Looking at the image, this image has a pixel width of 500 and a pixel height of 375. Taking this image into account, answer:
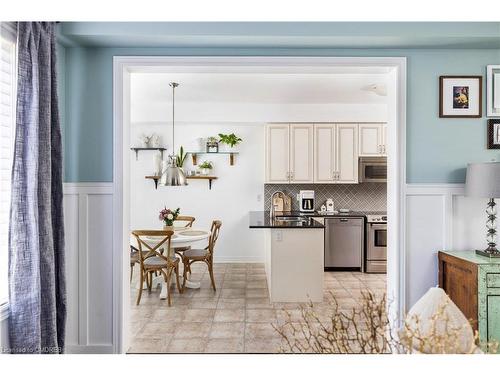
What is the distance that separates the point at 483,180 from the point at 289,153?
341cm

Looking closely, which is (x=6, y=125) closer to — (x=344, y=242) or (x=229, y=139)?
(x=229, y=139)

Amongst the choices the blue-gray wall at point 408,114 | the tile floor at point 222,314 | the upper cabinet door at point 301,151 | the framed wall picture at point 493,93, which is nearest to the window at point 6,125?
the blue-gray wall at point 408,114

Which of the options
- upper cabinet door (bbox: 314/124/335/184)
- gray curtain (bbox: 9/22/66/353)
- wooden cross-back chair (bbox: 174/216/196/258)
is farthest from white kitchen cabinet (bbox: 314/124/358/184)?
gray curtain (bbox: 9/22/66/353)

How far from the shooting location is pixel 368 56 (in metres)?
2.69

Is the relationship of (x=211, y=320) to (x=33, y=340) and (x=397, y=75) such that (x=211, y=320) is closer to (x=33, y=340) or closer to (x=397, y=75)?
(x=33, y=340)

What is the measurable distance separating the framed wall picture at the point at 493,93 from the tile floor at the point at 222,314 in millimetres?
1727

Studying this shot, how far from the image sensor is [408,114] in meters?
2.71

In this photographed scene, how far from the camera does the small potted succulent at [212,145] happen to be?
5.86 metres

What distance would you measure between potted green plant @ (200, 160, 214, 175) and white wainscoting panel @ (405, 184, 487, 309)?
3.73 meters

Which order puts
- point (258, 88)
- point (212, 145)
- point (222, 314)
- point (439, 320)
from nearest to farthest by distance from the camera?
point (439, 320) → point (222, 314) → point (258, 88) → point (212, 145)

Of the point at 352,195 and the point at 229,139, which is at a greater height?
the point at 229,139

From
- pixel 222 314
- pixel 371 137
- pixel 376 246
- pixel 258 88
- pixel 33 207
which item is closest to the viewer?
pixel 33 207

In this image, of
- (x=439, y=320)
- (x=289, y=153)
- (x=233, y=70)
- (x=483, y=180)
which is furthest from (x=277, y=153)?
(x=439, y=320)

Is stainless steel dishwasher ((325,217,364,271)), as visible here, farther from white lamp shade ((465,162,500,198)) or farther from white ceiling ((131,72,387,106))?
white lamp shade ((465,162,500,198))
